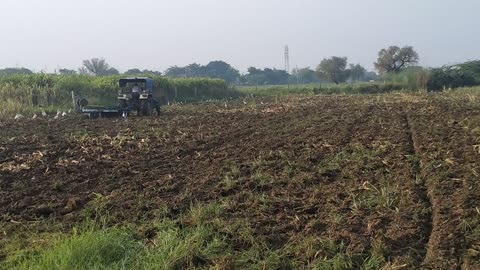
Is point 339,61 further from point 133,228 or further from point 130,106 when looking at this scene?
point 133,228

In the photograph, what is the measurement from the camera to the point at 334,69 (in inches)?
2611

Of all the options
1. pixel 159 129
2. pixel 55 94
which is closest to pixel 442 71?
pixel 55 94

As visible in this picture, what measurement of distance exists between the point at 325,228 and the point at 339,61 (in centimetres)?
6269

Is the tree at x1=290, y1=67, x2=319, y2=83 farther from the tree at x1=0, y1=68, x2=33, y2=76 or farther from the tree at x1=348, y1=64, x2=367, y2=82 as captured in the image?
the tree at x1=0, y1=68, x2=33, y2=76

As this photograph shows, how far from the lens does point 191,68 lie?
79.1 m

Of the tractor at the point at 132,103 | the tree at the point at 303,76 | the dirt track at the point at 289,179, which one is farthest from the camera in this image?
the tree at the point at 303,76

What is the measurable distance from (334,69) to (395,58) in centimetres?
891

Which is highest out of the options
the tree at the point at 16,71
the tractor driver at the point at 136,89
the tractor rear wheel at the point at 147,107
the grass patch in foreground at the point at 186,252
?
the tree at the point at 16,71

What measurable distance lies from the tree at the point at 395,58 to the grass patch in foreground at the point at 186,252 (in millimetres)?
56901

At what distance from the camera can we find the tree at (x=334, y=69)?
6631 centimetres

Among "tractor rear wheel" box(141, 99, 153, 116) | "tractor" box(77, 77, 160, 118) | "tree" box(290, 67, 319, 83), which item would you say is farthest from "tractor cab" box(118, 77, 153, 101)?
"tree" box(290, 67, 319, 83)

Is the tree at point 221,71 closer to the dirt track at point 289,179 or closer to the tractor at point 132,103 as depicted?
the tractor at point 132,103

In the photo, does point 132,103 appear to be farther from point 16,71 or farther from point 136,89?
point 16,71

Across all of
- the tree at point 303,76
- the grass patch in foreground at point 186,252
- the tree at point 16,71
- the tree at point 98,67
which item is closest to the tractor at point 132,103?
the tree at point 16,71
